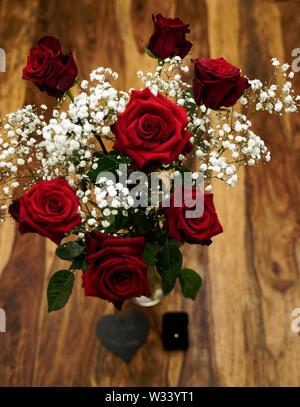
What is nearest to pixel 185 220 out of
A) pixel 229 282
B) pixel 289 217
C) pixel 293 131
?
pixel 229 282

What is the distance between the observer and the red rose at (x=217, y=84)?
0.56 metres

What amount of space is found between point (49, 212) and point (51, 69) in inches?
8.2

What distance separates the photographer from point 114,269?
0.51 meters

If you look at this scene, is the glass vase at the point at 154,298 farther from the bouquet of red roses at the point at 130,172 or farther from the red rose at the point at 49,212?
the red rose at the point at 49,212

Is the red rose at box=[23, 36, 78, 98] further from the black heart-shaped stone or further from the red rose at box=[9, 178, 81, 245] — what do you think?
the black heart-shaped stone

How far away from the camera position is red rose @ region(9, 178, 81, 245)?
1.67 ft

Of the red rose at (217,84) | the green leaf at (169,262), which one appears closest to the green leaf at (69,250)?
the green leaf at (169,262)

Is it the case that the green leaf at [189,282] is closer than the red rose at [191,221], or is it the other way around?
the red rose at [191,221]

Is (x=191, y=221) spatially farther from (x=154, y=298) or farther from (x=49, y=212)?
(x=154, y=298)

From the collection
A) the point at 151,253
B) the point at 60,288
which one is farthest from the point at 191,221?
the point at 60,288

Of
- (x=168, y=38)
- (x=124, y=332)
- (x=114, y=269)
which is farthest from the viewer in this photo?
(x=124, y=332)

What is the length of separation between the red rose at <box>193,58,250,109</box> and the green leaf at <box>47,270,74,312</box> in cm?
32

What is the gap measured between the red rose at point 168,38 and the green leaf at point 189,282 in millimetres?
336

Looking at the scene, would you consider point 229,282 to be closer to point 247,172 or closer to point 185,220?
point 247,172
